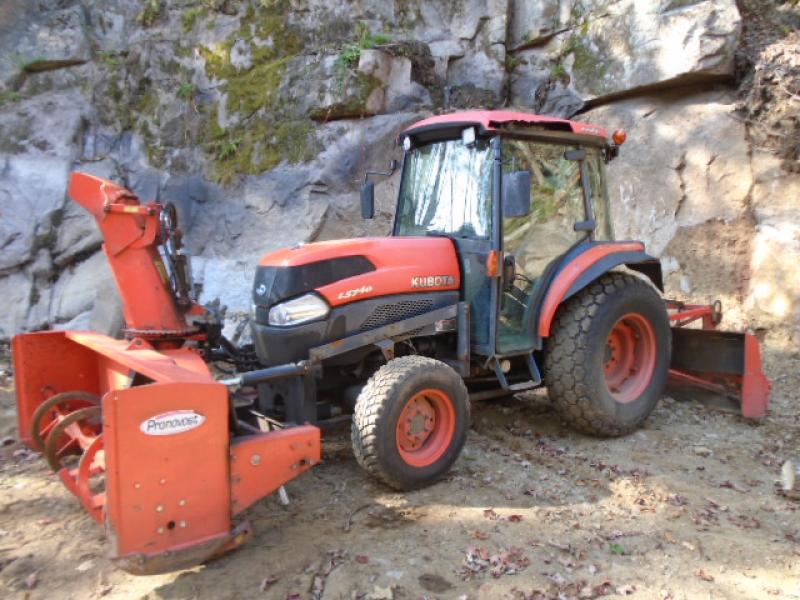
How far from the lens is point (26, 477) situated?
14.8 feet

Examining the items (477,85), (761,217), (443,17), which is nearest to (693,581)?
(761,217)

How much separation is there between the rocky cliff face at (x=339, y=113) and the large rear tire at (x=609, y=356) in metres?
2.48

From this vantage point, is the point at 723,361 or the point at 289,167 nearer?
the point at 723,361

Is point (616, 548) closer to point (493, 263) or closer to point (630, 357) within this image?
point (493, 263)

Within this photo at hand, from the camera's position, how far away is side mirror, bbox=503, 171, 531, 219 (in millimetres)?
4348

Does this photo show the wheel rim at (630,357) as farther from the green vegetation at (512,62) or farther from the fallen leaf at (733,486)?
the green vegetation at (512,62)

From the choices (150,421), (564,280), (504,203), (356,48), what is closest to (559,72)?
(356,48)

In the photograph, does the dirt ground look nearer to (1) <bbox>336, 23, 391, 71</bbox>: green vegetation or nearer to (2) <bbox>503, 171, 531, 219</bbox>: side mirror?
(2) <bbox>503, 171, 531, 219</bbox>: side mirror

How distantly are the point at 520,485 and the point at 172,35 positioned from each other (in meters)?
8.63

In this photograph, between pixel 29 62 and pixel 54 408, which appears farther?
pixel 29 62

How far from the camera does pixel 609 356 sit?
5438mm

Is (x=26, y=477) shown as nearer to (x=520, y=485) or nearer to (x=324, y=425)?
(x=324, y=425)

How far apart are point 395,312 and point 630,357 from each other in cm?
214

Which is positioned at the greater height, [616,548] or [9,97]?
[9,97]
